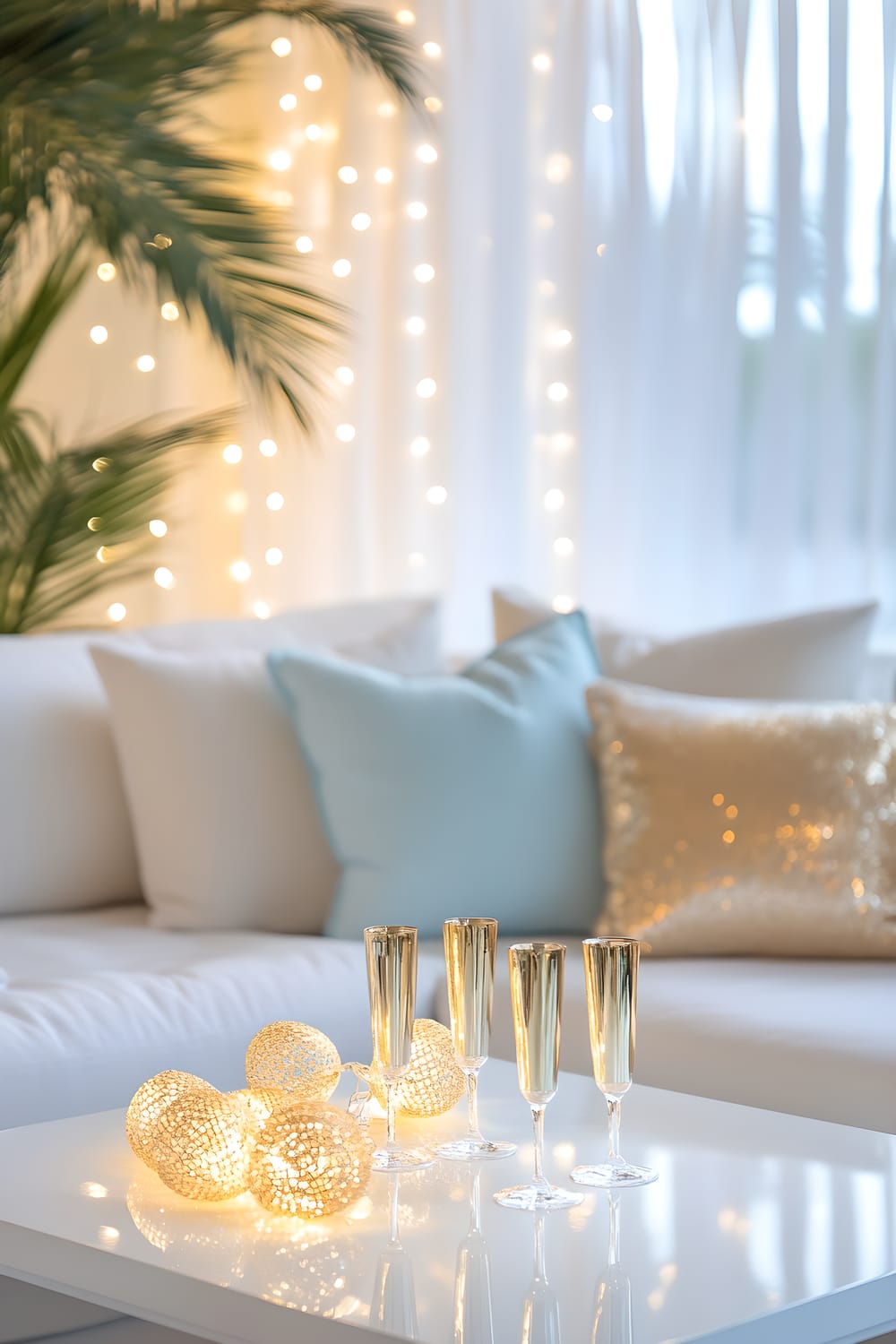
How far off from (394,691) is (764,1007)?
2.28 ft

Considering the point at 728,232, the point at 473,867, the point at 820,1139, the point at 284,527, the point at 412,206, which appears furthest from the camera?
the point at 284,527

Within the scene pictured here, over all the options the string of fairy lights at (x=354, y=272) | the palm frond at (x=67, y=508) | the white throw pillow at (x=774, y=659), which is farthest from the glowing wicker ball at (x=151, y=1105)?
the palm frond at (x=67, y=508)

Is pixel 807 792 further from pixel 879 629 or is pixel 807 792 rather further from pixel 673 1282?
pixel 673 1282

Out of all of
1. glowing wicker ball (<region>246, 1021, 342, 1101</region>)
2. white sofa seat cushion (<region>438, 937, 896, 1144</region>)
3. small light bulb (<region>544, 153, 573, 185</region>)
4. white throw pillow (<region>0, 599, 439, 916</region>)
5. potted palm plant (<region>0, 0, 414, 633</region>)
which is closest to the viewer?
glowing wicker ball (<region>246, 1021, 342, 1101</region>)

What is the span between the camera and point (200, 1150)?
3.81 ft

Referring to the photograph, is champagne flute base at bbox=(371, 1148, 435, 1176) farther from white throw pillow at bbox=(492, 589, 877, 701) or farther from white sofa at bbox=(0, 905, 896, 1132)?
white throw pillow at bbox=(492, 589, 877, 701)

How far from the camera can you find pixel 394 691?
86.4 inches

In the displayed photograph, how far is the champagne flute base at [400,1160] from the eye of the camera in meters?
1.26

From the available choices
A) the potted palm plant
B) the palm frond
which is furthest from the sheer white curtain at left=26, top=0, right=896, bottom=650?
the palm frond

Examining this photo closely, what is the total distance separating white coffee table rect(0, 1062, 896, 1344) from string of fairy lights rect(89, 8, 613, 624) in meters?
1.87

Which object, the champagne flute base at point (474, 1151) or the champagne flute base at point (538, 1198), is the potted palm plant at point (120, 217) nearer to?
the champagne flute base at point (474, 1151)

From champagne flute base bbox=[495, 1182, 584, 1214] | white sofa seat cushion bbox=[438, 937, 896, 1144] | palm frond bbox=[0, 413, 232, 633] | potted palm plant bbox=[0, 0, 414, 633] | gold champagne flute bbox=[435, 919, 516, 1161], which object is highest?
potted palm plant bbox=[0, 0, 414, 633]

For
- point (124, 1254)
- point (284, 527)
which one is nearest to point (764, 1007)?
point (124, 1254)

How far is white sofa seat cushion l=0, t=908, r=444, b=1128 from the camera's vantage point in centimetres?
168
